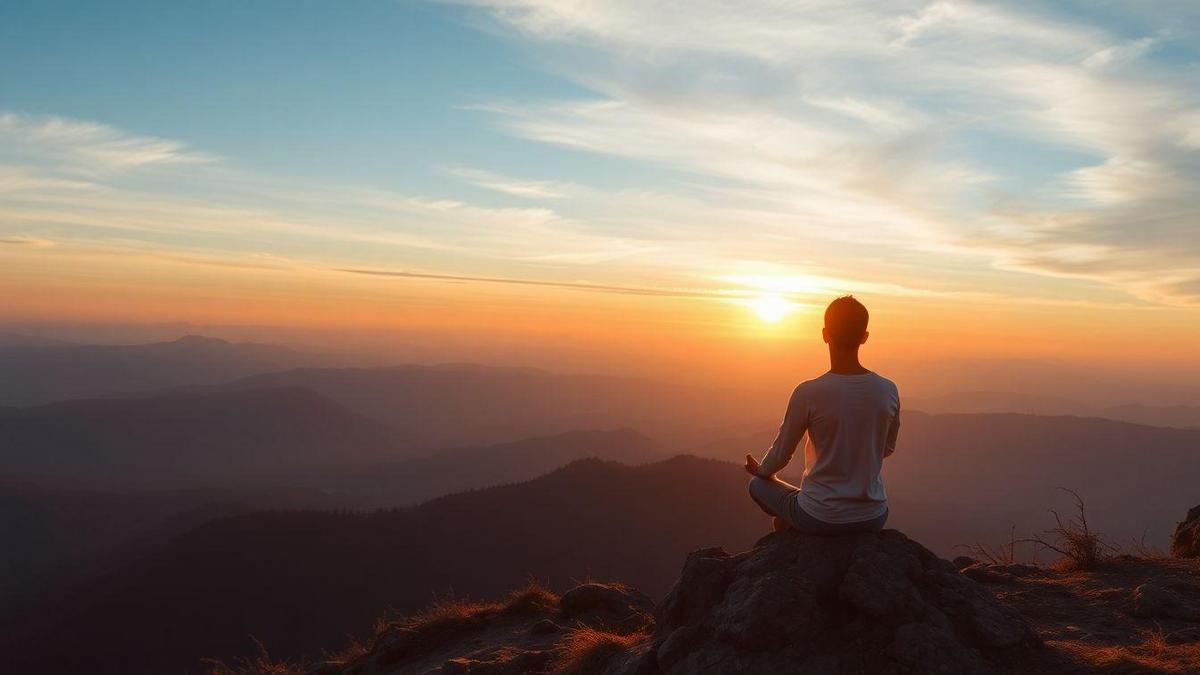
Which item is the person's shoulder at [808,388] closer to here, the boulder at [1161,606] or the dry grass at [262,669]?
the boulder at [1161,606]

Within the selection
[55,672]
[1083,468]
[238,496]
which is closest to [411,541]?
[55,672]

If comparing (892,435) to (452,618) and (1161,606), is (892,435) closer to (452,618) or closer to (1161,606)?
(1161,606)

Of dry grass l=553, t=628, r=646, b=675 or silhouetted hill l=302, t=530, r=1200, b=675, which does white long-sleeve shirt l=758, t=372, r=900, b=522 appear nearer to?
silhouetted hill l=302, t=530, r=1200, b=675

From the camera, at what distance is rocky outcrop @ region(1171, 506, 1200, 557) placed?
8766 millimetres

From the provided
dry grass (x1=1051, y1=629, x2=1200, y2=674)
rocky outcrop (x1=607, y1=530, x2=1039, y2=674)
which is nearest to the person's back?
rocky outcrop (x1=607, y1=530, x2=1039, y2=674)

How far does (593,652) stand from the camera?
24.3 ft

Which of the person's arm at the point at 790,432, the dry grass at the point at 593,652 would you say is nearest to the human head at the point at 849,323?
the person's arm at the point at 790,432

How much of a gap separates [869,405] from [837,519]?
1177 millimetres

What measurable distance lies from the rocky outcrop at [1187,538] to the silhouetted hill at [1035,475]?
10300cm

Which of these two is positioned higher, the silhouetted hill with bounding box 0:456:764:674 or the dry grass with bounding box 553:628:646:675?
the dry grass with bounding box 553:628:646:675

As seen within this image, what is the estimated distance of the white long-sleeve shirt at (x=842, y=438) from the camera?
17.9 ft

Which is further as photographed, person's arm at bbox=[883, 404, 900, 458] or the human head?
person's arm at bbox=[883, 404, 900, 458]

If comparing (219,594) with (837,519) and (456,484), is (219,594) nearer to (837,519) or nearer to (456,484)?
(837,519)

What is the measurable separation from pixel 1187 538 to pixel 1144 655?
5.06 metres
